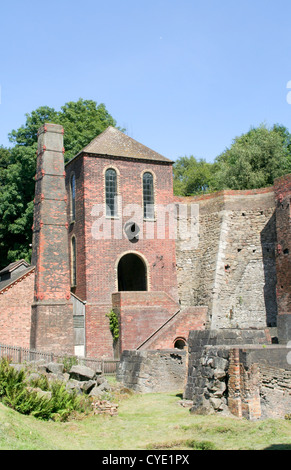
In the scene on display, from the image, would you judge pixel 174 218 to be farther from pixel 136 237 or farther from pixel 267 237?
pixel 267 237

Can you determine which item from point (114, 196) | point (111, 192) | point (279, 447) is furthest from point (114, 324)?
point (279, 447)

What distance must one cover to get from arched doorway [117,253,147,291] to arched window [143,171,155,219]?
2328 millimetres

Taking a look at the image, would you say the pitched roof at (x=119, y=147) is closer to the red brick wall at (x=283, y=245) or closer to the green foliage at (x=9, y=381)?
the red brick wall at (x=283, y=245)

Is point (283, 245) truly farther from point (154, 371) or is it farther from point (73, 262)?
point (73, 262)

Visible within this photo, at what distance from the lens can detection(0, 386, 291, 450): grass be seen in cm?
967

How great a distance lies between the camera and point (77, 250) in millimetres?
26609

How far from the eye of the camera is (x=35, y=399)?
12492mm

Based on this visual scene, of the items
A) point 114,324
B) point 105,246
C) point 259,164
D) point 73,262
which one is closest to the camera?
point 114,324

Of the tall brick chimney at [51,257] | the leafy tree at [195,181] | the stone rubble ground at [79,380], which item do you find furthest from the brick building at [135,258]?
the leafy tree at [195,181]

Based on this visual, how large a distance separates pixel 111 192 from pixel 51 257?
590cm

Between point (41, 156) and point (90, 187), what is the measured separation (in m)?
3.38

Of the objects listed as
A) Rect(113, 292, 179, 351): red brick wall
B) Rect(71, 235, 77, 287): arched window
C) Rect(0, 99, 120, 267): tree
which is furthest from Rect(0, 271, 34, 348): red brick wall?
Rect(0, 99, 120, 267): tree

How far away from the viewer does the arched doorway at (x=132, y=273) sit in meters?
28.3

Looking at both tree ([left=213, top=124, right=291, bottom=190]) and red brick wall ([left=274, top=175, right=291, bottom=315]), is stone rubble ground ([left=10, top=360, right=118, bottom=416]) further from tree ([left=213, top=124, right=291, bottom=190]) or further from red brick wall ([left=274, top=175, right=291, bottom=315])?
tree ([left=213, top=124, right=291, bottom=190])
